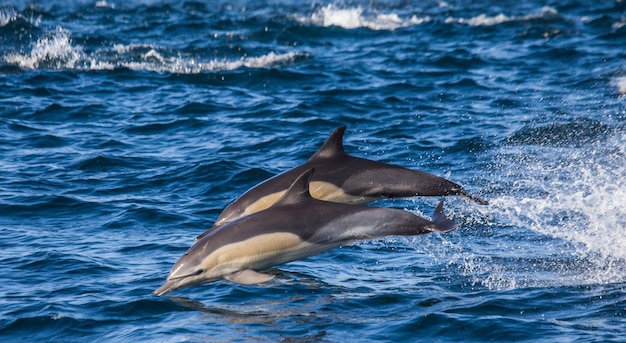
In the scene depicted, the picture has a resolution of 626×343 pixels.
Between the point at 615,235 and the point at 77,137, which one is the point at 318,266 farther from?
the point at 77,137

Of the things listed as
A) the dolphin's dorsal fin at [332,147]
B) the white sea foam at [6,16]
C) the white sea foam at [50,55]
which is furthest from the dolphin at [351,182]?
the white sea foam at [6,16]

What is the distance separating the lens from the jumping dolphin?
1005 cm

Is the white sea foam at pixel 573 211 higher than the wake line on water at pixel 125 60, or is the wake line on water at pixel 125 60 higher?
the wake line on water at pixel 125 60

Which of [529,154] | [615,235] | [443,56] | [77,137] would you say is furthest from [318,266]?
[443,56]

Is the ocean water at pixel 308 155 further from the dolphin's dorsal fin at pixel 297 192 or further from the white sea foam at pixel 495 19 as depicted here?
the dolphin's dorsal fin at pixel 297 192

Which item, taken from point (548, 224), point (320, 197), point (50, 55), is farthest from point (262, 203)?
point (50, 55)

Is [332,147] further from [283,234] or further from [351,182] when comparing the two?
[283,234]

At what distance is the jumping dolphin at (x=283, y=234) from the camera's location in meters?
10.0

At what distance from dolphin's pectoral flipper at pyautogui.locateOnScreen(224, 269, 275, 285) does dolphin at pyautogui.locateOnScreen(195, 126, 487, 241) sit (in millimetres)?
1362

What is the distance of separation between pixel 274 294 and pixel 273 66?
1314 centimetres

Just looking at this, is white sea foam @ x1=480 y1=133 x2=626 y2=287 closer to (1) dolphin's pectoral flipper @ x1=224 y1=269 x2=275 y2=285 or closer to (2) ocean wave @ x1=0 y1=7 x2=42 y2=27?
(1) dolphin's pectoral flipper @ x1=224 y1=269 x2=275 y2=285

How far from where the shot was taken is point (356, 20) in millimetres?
31234

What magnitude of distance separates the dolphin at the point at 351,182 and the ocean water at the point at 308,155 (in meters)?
0.85

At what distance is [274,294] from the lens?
10906mm
